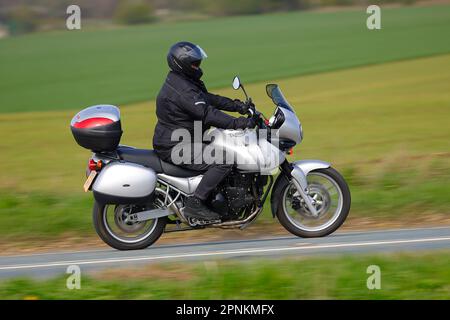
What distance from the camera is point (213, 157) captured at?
28.2 feet

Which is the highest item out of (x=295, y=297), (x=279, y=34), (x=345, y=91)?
(x=279, y=34)

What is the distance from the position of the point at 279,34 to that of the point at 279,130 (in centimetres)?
3818

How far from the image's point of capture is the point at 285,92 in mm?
26656

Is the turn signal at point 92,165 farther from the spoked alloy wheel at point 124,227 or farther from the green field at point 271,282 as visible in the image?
the green field at point 271,282

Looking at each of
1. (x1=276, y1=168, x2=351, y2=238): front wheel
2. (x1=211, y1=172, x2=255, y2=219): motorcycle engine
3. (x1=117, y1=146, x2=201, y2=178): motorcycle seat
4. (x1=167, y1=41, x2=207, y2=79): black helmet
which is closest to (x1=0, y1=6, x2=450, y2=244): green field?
(x1=276, y1=168, x2=351, y2=238): front wheel

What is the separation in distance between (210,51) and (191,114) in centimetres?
3191

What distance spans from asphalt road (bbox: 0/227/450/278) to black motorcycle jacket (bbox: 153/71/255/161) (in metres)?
1.02

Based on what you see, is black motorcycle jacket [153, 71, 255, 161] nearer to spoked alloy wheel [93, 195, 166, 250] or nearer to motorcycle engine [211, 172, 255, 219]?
motorcycle engine [211, 172, 255, 219]

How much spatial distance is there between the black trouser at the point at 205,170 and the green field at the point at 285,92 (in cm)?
208

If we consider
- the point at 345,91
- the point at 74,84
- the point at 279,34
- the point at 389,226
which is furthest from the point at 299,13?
the point at 389,226

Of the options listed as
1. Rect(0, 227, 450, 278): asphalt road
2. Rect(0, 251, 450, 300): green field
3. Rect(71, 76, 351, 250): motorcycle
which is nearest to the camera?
Rect(0, 251, 450, 300): green field

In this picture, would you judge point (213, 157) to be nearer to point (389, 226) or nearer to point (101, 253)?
point (101, 253)

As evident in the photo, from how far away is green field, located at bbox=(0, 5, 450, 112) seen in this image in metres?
30.3

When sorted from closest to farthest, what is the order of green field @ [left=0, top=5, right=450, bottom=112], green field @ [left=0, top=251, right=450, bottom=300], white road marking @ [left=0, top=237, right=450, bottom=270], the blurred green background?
green field @ [left=0, top=251, right=450, bottom=300] < the blurred green background < white road marking @ [left=0, top=237, right=450, bottom=270] < green field @ [left=0, top=5, right=450, bottom=112]
